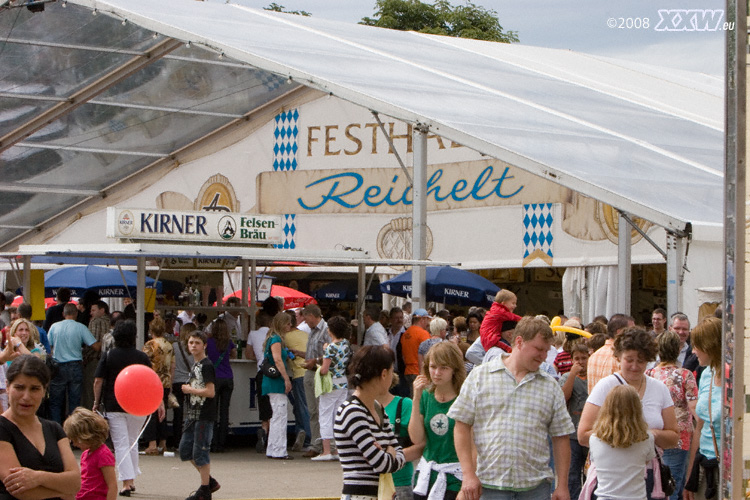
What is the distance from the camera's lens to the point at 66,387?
14.0 meters

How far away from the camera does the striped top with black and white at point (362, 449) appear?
5707 millimetres

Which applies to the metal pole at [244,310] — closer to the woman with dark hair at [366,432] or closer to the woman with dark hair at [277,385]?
the woman with dark hair at [277,385]

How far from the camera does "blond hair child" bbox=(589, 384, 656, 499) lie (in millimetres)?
6184

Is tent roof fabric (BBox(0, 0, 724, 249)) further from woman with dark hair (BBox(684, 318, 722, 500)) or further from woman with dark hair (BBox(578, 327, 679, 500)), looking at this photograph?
woman with dark hair (BBox(578, 327, 679, 500))

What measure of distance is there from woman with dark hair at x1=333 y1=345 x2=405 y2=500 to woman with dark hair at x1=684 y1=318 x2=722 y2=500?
6.98 feet

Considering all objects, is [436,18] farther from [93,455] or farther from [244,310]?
[93,455]

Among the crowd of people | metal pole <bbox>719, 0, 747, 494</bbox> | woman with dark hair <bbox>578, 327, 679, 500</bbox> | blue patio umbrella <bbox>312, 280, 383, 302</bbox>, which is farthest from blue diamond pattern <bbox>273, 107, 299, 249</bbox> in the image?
metal pole <bbox>719, 0, 747, 494</bbox>

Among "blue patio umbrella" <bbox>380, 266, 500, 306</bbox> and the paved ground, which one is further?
"blue patio umbrella" <bbox>380, 266, 500, 306</bbox>

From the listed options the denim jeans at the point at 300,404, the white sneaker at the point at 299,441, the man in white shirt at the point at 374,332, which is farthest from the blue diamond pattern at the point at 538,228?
the white sneaker at the point at 299,441

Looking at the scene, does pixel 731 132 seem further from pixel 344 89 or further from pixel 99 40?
pixel 99 40

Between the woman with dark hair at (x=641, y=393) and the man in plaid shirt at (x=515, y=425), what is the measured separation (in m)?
0.66

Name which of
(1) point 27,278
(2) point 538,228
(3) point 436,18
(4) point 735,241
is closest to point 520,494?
(4) point 735,241

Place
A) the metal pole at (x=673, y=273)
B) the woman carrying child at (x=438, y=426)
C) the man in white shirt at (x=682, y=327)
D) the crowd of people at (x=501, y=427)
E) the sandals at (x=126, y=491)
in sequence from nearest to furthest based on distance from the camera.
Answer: the crowd of people at (x=501, y=427)
the woman carrying child at (x=438, y=426)
the sandals at (x=126, y=491)
the man in white shirt at (x=682, y=327)
the metal pole at (x=673, y=273)

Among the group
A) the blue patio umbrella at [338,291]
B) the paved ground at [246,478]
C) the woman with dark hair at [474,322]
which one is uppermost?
the blue patio umbrella at [338,291]
